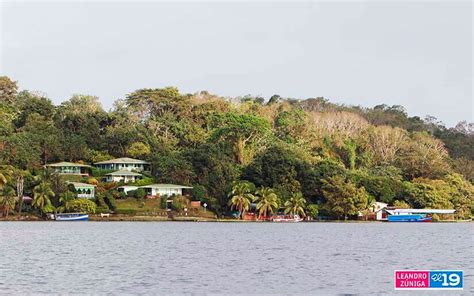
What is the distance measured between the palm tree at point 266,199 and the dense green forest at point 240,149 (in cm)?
43

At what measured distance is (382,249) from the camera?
5141 cm

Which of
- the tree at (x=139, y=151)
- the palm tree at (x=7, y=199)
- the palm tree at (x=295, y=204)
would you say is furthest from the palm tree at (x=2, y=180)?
the palm tree at (x=295, y=204)

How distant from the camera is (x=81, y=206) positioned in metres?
86.9

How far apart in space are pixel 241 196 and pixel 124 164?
66.0 ft

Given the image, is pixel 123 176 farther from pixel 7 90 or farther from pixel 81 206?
pixel 7 90

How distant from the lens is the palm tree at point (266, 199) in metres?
89.6

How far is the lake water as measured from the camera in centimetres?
3175

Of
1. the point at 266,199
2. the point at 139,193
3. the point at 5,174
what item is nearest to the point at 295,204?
the point at 266,199

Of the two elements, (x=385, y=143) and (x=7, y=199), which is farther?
(x=385, y=143)

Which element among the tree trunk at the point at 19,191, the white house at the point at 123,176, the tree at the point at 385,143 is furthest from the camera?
the tree at the point at 385,143

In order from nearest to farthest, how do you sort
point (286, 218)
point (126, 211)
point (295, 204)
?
1. point (126, 211)
2. point (295, 204)
3. point (286, 218)

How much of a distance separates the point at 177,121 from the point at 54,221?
36838 mm

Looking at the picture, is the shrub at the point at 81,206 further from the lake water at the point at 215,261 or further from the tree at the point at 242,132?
the tree at the point at 242,132

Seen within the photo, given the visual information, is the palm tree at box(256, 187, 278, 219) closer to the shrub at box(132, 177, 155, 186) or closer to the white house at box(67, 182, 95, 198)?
the shrub at box(132, 177, 155, 186)
